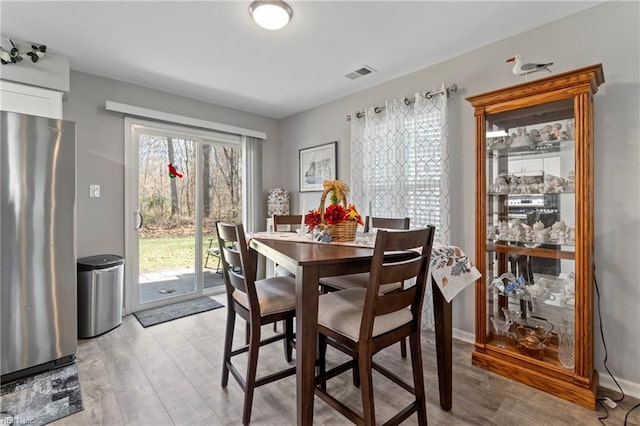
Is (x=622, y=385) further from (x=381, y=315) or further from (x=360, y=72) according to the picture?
(x=360, y=72)

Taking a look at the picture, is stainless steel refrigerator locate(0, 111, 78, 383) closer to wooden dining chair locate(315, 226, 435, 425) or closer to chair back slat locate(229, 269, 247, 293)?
chair back slat locate(229, 269, 247, 293)

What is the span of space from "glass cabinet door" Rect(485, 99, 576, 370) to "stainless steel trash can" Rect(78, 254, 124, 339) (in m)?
3.14

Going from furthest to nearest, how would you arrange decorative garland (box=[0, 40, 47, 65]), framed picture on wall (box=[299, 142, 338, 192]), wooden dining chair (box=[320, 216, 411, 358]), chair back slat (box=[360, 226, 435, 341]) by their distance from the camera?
framed picture on wall (box=[299, 142, 338, 192]) < decorative garland (box=[0, 40, 47, 65]) < wooden dining chair (box=[320, 216, 411, 358]) < chair back slat (box=[360, 226, 435, 341])

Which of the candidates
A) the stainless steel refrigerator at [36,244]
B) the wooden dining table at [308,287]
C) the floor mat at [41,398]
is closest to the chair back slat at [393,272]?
the wooden dining table at [308,287]

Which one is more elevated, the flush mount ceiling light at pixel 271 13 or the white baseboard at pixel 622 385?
the flush mount ceiling light at pixel 271 13

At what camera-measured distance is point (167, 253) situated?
3.53m

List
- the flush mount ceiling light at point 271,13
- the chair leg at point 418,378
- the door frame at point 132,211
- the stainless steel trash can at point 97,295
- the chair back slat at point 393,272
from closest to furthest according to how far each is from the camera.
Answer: the chair back slat at point 393,272 → the chair leg at point 418,378 → the flush mount ceiling light at point 271,13 → the stainless steel trash can at point 97,295 → the door frame at point 132,211

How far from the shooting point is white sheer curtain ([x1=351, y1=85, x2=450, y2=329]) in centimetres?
262

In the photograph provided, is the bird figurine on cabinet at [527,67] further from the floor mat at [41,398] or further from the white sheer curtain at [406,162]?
the floor mat at [41,398]

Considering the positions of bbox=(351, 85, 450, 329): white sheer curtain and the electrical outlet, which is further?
the electrical outlet

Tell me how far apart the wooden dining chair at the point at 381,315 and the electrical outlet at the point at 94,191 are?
267 cm

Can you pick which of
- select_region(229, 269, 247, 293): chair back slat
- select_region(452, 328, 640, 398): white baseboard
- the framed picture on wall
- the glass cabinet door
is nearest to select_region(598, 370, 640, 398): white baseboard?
select_region(452, 328, 640, 398): white baseboard

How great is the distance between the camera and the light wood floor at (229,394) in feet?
5.24

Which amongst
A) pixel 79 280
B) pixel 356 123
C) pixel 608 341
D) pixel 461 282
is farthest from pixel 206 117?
pixel 608 341
